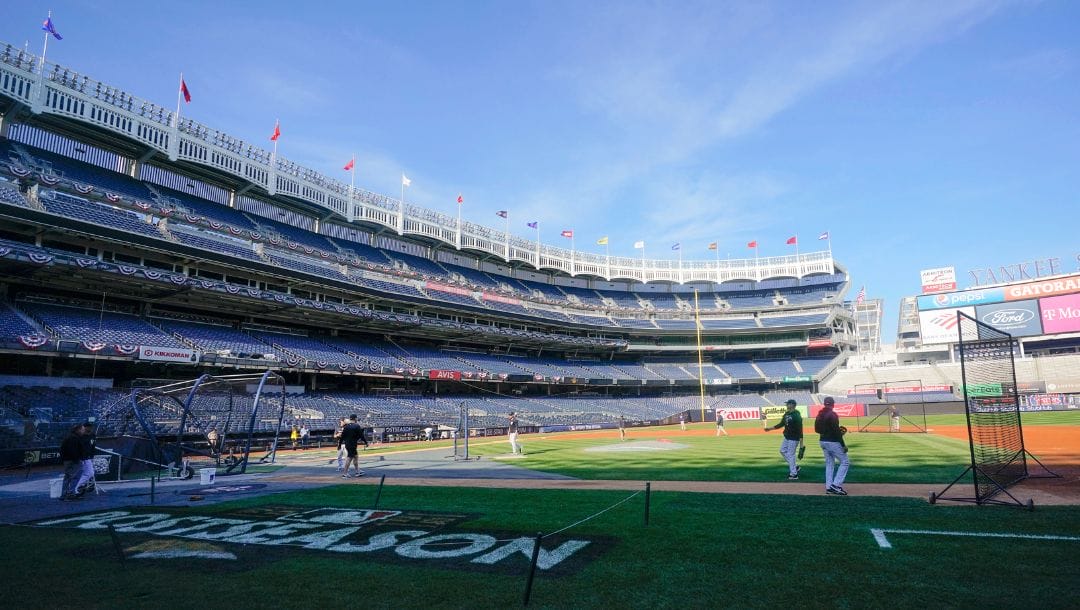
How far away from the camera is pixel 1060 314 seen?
55.2 metres

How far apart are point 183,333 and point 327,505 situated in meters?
29.1

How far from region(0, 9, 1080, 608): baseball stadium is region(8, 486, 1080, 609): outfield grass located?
56mm

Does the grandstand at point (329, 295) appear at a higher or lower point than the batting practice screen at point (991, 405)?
higher

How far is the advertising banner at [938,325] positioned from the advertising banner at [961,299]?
71cm

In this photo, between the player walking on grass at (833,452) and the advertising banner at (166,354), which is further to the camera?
the advertising banner at (166,354)

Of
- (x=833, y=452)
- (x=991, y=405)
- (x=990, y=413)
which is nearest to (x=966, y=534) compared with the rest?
(x=833, y=452)

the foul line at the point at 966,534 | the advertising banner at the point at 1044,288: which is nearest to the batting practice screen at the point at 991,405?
the foul line at the point at 966,534

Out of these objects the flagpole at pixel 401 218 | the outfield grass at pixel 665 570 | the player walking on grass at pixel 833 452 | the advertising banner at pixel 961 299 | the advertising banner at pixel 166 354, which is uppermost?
the flagpole at pixel 401 218

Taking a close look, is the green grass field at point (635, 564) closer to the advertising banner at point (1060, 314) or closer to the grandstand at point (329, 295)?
the grandstand at point (329, 295)

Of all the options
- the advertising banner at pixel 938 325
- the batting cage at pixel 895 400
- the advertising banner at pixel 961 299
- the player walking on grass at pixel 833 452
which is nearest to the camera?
the player walking on grass at pixel 833 452

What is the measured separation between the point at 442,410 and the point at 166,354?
2012 cm

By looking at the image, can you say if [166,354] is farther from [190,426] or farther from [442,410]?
[442,410]

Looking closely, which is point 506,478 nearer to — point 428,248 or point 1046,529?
point 1046,529

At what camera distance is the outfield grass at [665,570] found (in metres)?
5.30
